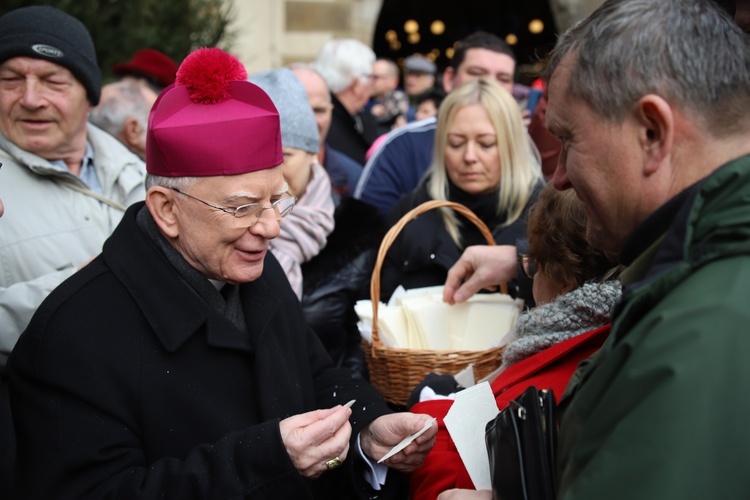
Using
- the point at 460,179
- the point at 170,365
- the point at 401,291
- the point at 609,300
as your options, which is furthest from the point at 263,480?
the point at 460,179

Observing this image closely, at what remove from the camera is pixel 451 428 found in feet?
6.26

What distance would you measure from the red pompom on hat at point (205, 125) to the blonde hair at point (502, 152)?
159 cm

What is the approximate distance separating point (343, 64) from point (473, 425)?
4374mm

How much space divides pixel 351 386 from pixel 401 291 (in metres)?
0.77

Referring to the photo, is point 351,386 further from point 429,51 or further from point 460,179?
point 429,51

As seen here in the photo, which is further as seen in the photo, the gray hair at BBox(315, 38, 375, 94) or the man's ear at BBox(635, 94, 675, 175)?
the gray hair at BBox(315, 38, 375, 94)

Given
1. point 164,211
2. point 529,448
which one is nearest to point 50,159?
point 164,211

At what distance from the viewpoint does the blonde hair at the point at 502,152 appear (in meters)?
3.69

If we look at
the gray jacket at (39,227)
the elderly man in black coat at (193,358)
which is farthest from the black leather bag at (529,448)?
the gray jacket at (39,227)

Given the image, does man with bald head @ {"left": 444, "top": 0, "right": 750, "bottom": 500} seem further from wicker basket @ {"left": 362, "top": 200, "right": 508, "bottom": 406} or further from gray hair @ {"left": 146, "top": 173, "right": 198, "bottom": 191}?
wicker basket @ {"left": 362, "top": 200, "right": 508, "bottom": 406}

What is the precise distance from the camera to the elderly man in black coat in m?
1.92

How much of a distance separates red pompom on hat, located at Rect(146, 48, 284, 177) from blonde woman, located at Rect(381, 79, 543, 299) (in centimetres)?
150

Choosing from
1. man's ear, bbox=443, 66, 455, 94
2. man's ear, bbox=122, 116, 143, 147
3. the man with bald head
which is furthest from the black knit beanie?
man's ear, bbox=443, 66, 455, 94

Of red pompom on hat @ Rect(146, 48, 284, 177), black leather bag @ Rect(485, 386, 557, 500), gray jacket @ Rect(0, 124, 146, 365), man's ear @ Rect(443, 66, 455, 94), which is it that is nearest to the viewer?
black leather bag @ Rect(485, 386, 557, 500)
